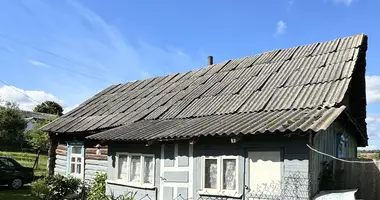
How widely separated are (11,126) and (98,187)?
37380 mm

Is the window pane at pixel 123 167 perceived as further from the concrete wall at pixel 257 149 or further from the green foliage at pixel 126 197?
the concrete wall at pixel 257 149

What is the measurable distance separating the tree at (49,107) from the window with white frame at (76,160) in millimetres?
69069

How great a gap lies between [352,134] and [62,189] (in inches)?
444

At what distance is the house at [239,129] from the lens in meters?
9.64

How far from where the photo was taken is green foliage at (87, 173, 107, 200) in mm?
14984

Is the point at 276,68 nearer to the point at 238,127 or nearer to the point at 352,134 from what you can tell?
the point at 352,134

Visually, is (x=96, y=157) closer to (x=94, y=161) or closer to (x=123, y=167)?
(x=94, y=161)

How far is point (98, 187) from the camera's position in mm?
15328

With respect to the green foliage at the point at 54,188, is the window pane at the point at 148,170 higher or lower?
higher

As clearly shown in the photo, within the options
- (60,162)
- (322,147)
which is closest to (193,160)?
(322,147)

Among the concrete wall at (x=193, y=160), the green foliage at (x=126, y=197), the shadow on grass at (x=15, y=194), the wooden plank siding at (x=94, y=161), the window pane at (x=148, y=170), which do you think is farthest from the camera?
the shadow on grass at (x=15, y=194)

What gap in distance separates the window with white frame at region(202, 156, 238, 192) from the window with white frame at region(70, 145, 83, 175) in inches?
330

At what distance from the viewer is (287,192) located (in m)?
9.44

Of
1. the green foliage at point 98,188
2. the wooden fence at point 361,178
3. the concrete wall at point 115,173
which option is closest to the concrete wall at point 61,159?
the green foliage at point 98,188
